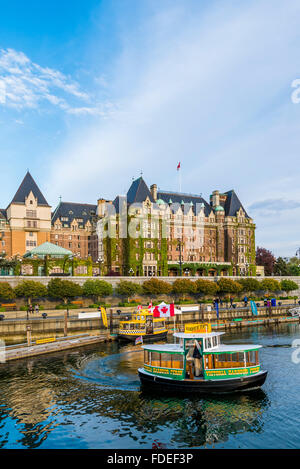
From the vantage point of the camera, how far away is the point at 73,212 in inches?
4906

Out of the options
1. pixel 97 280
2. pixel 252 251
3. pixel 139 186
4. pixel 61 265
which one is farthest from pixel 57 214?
pixel 252 251

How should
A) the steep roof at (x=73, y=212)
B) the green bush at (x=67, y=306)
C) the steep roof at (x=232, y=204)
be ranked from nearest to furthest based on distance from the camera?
1. the green bush at (x=67, y=306)
2. the steep roof at (x=73, y=212)
3. the steep roof at (x=232, y=204)

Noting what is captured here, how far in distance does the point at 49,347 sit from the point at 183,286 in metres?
47.2

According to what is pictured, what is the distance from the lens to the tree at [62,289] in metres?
75.2

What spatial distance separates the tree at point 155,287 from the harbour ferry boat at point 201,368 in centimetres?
5228

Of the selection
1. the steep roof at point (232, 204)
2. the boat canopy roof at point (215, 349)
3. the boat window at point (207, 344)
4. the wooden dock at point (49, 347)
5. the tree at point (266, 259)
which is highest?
the steep roof at point (232, 204)

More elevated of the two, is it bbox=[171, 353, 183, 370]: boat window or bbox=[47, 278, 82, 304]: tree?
bbox=[47, 278, 82, 304]: tree

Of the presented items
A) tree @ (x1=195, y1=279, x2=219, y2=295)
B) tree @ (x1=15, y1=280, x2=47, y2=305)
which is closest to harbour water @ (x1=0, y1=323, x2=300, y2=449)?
tree @ (x1=15, y1=280, x2=47, y2=305)

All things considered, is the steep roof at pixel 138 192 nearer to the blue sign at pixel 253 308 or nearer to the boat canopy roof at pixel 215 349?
the blue sign at pixel 253 308

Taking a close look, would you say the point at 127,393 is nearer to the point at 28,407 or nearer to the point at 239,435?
the point at 28,407

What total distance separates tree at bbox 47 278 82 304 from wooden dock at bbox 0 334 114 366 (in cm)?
2120

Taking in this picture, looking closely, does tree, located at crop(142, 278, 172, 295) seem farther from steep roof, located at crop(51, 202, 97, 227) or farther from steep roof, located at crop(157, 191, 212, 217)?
steep roof, located at crop(51, 202, 97, 227)

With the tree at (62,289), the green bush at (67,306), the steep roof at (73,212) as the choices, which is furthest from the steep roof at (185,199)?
the green bush at (67,306)

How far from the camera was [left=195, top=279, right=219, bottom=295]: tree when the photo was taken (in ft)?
300
